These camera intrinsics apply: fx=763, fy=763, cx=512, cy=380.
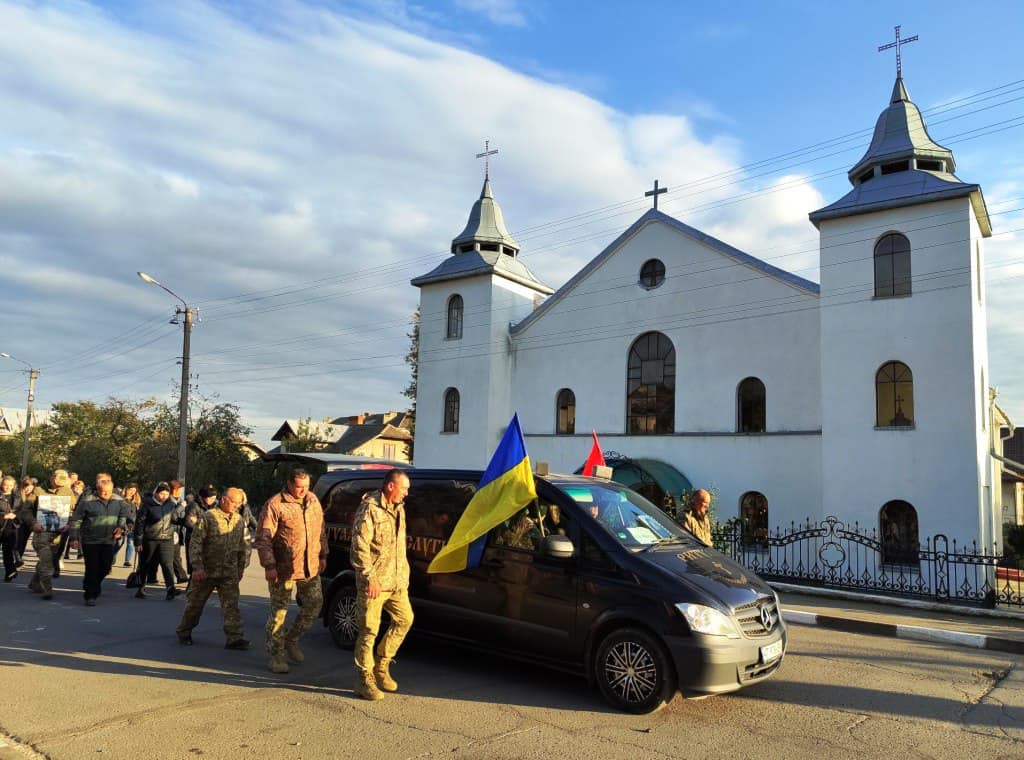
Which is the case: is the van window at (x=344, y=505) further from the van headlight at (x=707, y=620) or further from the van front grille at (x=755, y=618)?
the van front grille at (x=755, y=618)

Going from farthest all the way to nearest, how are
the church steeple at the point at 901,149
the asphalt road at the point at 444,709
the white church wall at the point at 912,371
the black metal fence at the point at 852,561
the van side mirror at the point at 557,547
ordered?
the church steeple at the point at 901,149, the white church wall at the point at 912,371, the black metal fence at the point at 852,561, the van side mirror at the point at 557,547, the asphalt road at the point at 444,709

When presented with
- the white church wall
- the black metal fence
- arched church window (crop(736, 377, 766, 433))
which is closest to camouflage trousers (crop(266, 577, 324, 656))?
the black metal fence

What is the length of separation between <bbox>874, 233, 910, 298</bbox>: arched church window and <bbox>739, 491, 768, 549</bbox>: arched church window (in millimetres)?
5836

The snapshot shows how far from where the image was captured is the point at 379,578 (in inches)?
239

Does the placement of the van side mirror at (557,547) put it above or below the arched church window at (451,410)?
below

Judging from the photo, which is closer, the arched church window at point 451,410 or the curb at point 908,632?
the curb at point 908,632

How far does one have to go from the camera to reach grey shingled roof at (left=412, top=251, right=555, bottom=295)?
26.2m

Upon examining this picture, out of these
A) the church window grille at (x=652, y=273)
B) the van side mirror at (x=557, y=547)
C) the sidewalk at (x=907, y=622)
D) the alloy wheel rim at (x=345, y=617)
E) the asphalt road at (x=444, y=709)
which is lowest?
the sidewalk at (x=907, y=622)

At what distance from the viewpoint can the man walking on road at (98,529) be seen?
34.0 ft

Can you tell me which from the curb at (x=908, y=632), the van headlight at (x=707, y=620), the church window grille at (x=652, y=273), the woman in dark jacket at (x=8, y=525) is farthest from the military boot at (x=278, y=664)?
the church window grille at (x=652, y=273)

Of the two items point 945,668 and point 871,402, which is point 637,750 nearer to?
point 945,668

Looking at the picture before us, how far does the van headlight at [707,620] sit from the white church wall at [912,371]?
43.2 feet

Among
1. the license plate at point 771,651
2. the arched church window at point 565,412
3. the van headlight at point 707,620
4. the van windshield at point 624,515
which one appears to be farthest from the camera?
the arched church window at point 565,412

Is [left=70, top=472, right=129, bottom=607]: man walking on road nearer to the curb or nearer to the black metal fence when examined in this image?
the curb
